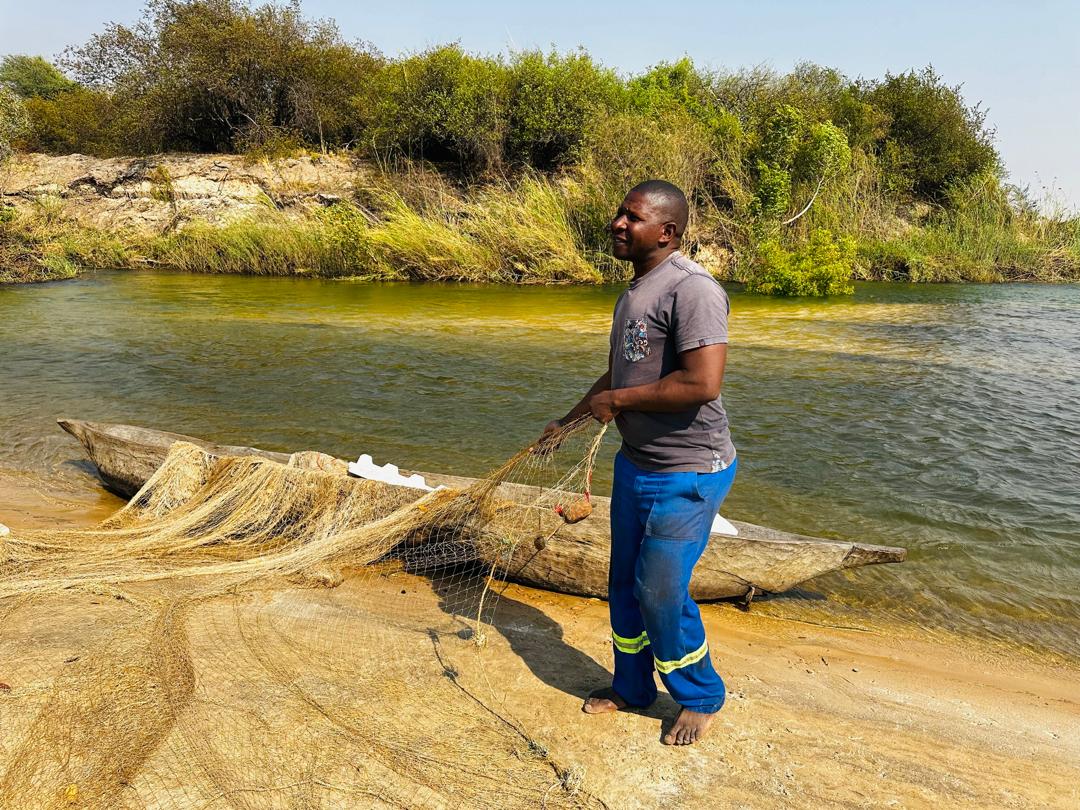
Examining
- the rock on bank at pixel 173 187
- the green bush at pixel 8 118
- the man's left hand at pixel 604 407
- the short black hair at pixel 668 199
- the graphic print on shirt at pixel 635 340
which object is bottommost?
the man's left hand at pixel 604 407

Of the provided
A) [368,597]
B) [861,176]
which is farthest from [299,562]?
[861,176]

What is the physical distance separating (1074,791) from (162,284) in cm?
2214

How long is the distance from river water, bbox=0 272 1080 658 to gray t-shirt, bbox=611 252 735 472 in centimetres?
227

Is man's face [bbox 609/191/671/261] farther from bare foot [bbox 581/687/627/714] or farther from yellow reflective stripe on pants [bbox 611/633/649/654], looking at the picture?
bare foot [bbox 581/687/627/714]

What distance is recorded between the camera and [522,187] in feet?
79.2

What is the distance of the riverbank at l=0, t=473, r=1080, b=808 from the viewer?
8.79 ft

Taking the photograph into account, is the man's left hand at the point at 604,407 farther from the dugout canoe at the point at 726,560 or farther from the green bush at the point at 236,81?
the green bush at the point at 236,81

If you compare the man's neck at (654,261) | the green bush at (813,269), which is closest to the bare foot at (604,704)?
the man's neck at (654,261)

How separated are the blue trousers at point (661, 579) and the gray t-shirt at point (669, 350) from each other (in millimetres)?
67

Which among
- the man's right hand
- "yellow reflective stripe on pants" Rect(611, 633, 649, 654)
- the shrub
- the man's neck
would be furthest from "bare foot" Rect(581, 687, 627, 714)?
the shrub

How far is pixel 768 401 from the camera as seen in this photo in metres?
9.33

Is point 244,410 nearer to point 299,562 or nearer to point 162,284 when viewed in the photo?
point 299,562

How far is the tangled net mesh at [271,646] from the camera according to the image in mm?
2523

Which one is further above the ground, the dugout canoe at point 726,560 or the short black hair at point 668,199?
the short black hair at point 668,199
